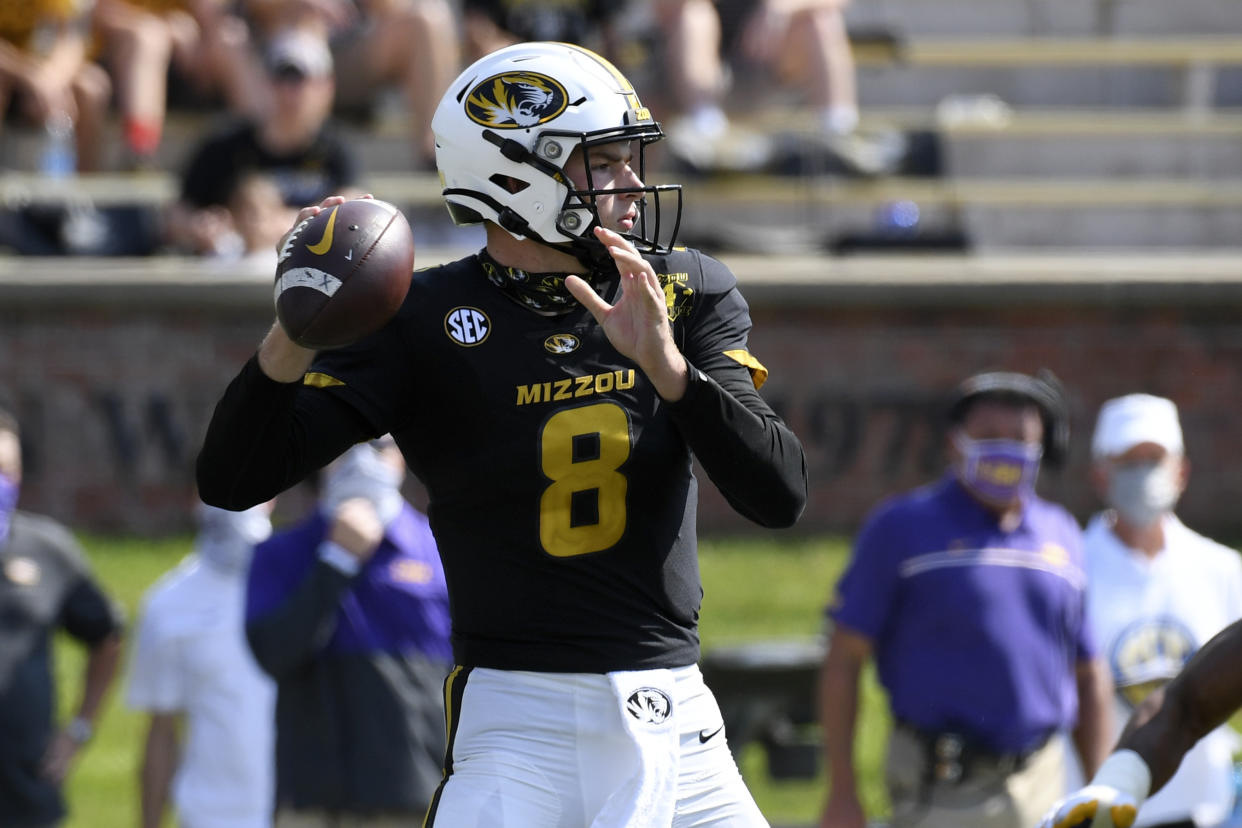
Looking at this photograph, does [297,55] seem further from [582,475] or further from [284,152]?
[582,475]

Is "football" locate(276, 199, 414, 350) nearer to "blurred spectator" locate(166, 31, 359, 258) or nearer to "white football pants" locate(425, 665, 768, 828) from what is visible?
"white football pants" locate(425, 665, 768, 828)

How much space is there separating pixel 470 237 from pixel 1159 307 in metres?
3.95

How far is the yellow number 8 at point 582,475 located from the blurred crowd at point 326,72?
7453 mm

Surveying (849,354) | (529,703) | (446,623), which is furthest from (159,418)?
(529,703)

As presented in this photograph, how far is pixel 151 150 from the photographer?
1199 cm

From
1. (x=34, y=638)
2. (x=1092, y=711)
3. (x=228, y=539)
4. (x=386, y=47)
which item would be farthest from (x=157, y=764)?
(x=386, y=47)

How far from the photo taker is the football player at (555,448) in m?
3.44

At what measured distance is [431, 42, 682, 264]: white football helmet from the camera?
3.62m

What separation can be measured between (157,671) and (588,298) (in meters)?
4.05

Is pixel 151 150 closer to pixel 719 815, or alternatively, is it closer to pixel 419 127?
pixel 419 127

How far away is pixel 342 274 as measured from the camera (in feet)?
11.1

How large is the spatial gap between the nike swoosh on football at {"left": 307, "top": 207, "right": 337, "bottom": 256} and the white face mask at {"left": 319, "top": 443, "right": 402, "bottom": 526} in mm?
2670

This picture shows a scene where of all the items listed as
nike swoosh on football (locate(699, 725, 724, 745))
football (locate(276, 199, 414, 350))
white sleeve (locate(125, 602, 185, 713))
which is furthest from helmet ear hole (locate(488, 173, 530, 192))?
white sleeve (locate(125, 602, 185, 713))

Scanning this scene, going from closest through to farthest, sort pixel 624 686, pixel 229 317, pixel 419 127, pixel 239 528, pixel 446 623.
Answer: pixel 624 686
pixel 446 623
pixel 239 528
pixel 229 317
pixel 419 127
